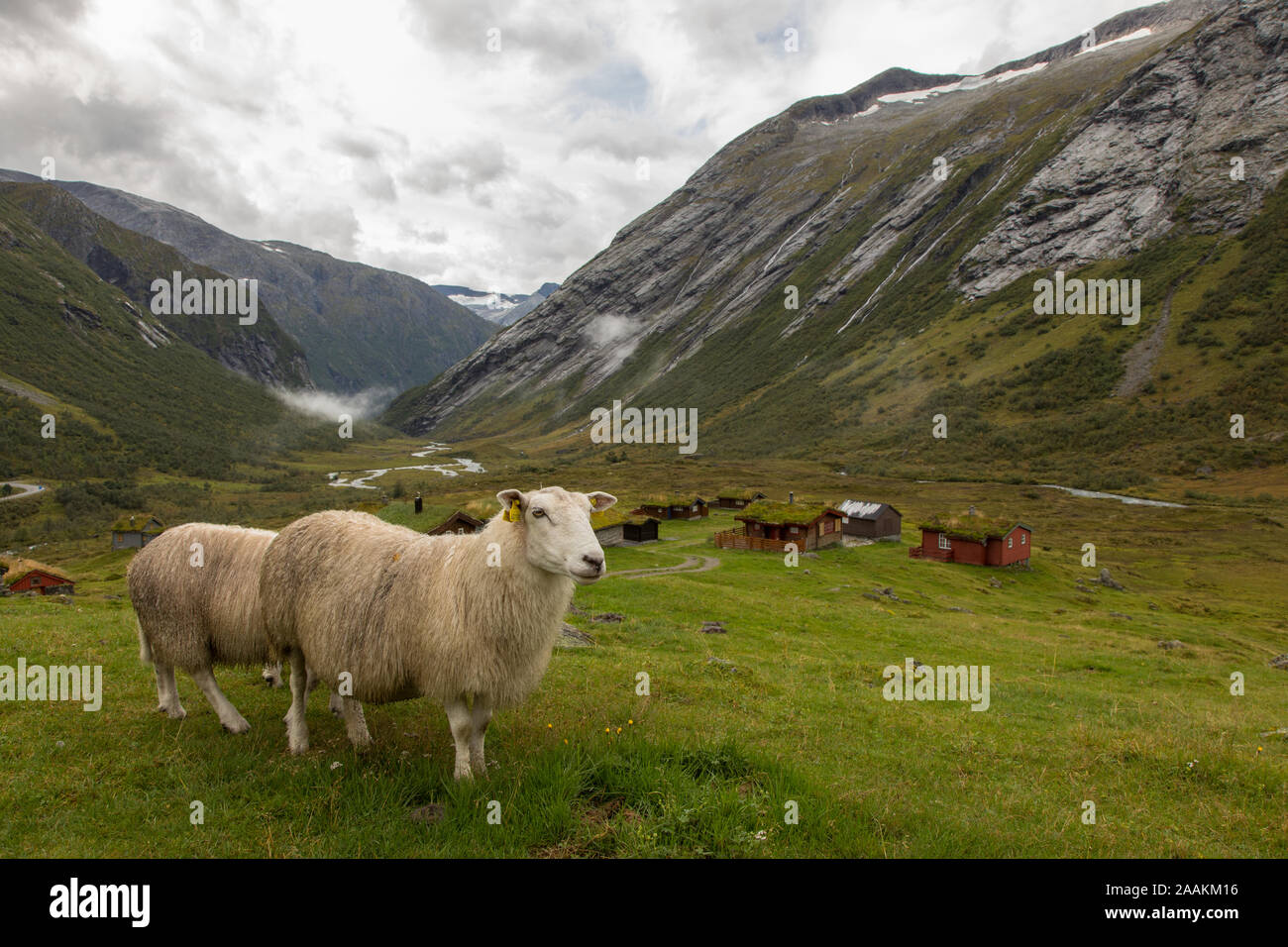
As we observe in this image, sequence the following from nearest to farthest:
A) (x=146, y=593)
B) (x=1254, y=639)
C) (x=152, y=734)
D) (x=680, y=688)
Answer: (x=152, y=734) → (x=146, y=593) → (x=680, y=688) → (x=1254, y=639)

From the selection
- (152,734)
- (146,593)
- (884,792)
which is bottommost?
(884,792)

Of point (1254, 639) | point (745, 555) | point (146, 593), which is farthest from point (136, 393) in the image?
point (1254, 639)

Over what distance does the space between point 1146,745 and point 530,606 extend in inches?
421

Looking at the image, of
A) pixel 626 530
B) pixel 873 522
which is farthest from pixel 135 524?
pixel 873 522

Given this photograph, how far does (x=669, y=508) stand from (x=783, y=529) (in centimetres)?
1936

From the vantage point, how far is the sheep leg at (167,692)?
346 inches

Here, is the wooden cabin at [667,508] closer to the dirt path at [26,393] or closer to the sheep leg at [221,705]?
the sheep leg at [221,705]

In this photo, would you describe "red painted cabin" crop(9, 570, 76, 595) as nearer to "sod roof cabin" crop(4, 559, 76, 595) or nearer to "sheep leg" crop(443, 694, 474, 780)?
"sod roof cabin" crop(4, 559, 76, 595)

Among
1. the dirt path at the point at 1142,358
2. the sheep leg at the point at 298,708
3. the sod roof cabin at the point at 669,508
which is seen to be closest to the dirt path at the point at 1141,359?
the dirt path at the point at 1142,358

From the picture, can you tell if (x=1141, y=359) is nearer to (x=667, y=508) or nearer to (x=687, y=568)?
(x=667, y=508)

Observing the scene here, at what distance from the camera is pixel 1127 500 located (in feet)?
278

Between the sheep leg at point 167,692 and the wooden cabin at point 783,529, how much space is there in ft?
173

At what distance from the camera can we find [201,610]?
8.52 metres

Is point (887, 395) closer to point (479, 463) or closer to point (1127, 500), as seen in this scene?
point (1127, 500)
